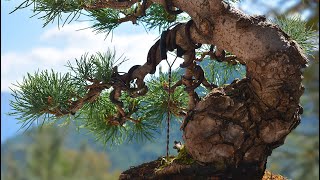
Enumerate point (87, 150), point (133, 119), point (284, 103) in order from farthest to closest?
1. point (87, 150)
2. point (133, 119)
3. point (284, 103)

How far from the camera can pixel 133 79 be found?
3.29 feet

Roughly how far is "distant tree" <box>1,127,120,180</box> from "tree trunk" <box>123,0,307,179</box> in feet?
2.12

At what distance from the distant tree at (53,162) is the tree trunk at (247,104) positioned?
647 millimetres

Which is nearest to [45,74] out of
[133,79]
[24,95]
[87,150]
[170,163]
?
[24,95]

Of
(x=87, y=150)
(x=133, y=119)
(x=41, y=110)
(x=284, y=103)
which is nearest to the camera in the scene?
(x=284, y=103)

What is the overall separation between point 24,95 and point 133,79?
0.68ft

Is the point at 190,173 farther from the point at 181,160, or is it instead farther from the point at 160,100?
the point at 160,100

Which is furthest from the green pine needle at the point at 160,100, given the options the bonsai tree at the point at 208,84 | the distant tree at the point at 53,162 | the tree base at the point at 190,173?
the distant tree at the point at 53,162

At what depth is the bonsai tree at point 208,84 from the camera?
83 cm

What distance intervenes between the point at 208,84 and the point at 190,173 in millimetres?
276

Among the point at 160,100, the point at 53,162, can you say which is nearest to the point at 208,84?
the point at 160,100

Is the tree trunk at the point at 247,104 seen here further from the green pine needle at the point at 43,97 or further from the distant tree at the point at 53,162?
the distant tree at the point at 53,162

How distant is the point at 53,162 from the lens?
1570mm

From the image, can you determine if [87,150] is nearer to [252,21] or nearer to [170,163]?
[170,163]
